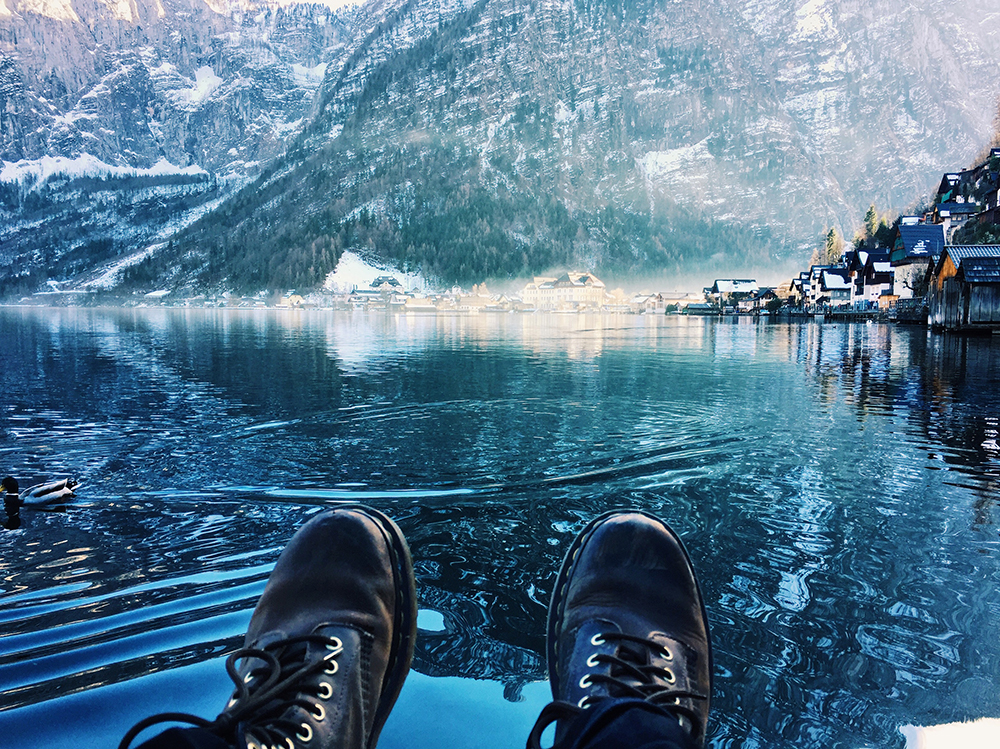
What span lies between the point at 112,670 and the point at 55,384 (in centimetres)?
1474

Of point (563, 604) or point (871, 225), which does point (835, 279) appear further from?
point (563, 604)

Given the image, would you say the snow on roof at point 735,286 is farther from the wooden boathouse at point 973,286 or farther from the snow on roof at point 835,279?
the wooden boathouse at point 973,286

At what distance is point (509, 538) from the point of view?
14.2ft

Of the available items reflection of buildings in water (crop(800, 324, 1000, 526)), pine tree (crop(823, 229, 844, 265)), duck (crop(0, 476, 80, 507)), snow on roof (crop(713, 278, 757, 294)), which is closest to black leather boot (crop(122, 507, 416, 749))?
duck (crop(0, 476, 80, 507))

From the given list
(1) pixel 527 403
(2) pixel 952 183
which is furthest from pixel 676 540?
(2) pixel 952 183

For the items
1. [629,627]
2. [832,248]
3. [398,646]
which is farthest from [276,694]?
[832,248]

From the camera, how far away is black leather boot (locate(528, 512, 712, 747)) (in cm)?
220

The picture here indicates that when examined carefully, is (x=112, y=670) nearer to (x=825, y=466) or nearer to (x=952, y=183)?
(x=825, y=466)

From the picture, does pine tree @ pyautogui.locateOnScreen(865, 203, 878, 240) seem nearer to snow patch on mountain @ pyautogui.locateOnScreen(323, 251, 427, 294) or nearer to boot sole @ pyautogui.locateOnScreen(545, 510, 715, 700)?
boot sole @ pyautogui.locateOnScreen(545, 510, 715, 700)

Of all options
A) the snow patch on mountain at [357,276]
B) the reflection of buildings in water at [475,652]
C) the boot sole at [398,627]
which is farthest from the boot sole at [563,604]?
the snow patch on mountain at [357,276]

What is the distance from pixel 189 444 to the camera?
25.5 ft

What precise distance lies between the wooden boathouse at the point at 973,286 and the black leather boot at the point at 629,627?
36289 mm

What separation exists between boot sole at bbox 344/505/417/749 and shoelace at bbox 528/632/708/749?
657 mm

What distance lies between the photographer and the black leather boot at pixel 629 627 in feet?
7.22
